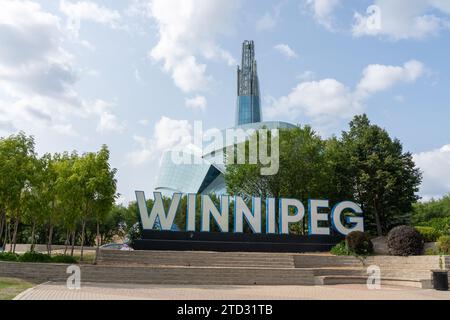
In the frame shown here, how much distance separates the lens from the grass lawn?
476 inches

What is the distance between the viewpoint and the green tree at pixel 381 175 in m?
32.3

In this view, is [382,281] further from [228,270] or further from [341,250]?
[228,270]

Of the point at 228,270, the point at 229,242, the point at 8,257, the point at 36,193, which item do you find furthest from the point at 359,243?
the point at 8,257

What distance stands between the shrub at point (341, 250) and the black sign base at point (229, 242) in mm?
1132

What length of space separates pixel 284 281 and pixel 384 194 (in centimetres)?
1660

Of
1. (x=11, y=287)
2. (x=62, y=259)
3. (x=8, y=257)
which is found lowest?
(x=11, y=287)

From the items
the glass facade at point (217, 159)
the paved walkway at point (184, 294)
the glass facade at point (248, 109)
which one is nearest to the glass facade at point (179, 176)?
the glass facade at point (217, 159)

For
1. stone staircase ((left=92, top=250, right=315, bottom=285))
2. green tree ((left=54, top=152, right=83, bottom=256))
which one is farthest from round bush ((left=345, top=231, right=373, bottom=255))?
green tree ((left=54, top=152, right=83, bottom=256))

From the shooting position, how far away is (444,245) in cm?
→ 2327

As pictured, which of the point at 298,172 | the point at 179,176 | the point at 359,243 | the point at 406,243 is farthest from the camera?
the point at 179,176

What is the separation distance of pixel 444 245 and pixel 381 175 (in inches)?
376
